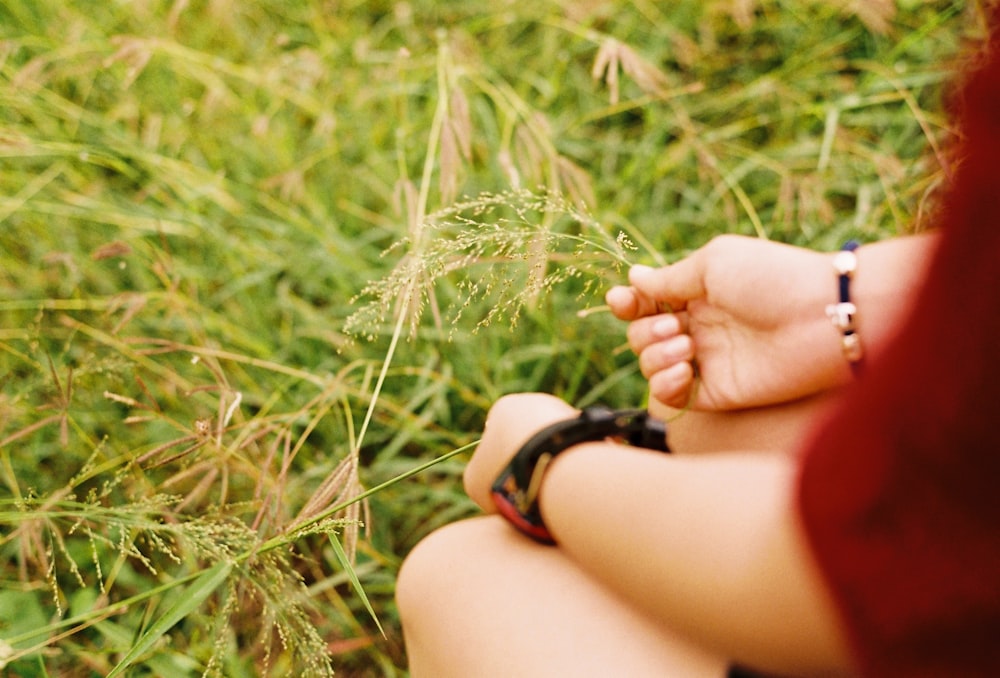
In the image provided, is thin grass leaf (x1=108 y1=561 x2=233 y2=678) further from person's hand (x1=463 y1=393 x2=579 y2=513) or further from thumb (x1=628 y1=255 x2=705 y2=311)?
thumb (x1=628 y1=255 x2=705 y2=311)

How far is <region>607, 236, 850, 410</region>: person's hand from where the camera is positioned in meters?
0.74

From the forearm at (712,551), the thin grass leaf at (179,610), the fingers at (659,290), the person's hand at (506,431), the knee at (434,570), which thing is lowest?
the thin grass leaf at (179,610)

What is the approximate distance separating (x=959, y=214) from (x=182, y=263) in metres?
1.36

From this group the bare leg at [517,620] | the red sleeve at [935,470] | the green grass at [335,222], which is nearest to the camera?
the red sleeve at [935,470]

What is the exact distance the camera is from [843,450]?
1.33 ft

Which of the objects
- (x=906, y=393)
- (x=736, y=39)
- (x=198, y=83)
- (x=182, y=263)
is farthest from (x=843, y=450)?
(x=198, y=83)

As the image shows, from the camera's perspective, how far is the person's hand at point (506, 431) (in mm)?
748

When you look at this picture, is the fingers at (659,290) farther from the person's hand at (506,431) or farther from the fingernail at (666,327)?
the person's hand at (506,431)

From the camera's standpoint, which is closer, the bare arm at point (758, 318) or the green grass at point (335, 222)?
the bare arm at point (758, 318)

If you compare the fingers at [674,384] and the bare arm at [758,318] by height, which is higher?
the bare arm at [758,318]

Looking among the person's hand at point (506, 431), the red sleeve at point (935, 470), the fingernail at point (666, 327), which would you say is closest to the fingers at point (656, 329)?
the fingernail at point (666, 327)

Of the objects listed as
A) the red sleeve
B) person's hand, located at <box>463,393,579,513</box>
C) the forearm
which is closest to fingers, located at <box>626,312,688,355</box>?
person's hand, located at <box>463,393,579,513</box>

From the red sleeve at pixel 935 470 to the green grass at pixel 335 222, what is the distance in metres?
0.46

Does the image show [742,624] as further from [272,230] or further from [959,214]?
[272,230]
